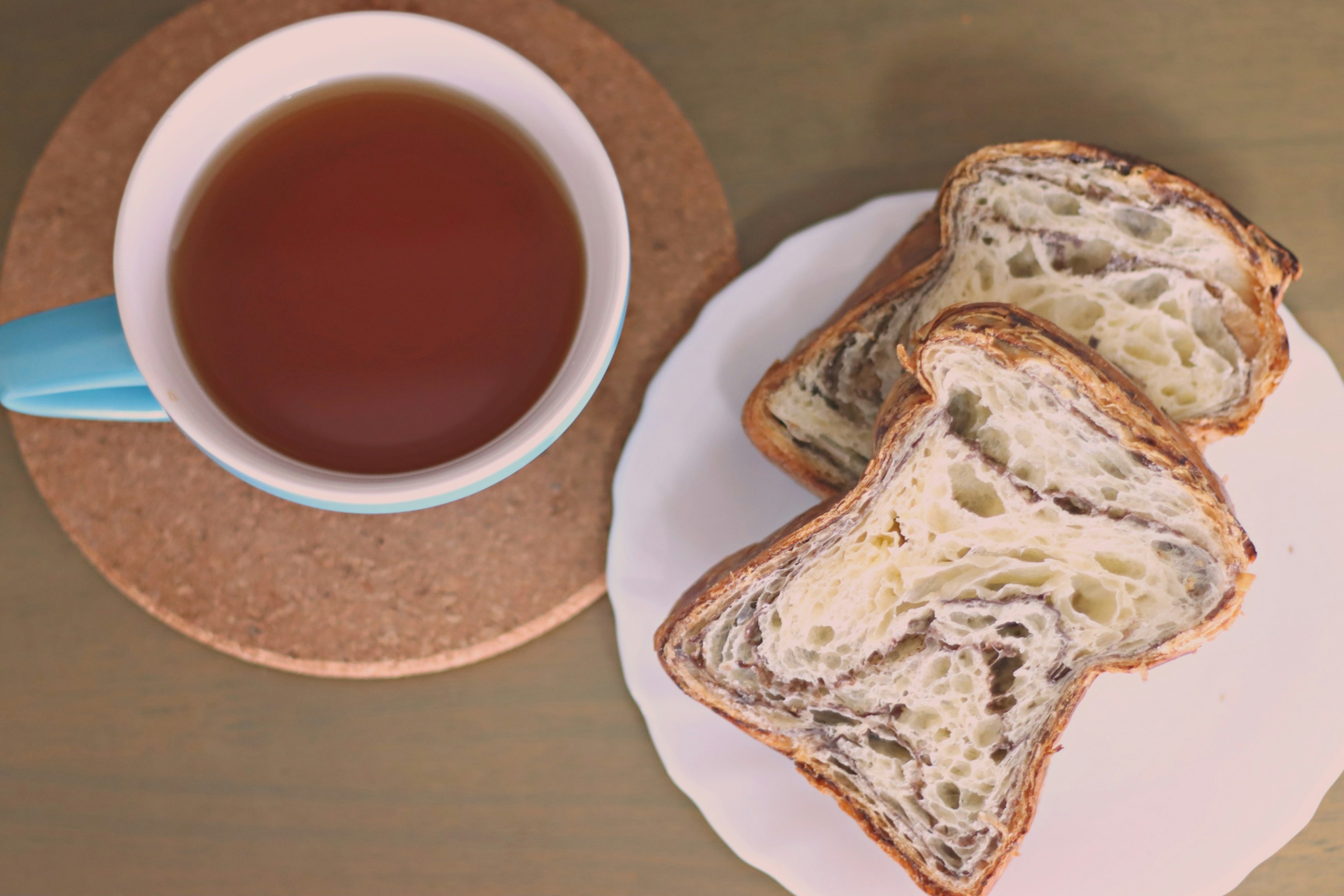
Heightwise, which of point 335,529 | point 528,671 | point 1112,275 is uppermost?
point 1112,275

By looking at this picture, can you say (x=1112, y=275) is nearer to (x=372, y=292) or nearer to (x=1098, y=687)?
(x=1098, y=687)

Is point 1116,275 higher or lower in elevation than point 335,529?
higher

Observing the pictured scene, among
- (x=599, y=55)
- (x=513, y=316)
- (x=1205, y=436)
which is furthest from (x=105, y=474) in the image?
(x=1205, y=436)

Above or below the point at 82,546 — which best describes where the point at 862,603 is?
above

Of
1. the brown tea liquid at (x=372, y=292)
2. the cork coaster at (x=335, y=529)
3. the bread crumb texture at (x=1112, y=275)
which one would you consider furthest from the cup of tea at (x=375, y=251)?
the bread crumb texture at (x=1112, y=275)

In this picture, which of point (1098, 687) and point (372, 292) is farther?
point (1098, 687)

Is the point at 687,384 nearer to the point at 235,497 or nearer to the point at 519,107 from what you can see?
the point at 519,107

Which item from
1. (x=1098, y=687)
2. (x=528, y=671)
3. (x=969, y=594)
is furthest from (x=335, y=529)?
(x=1098, y=687)
